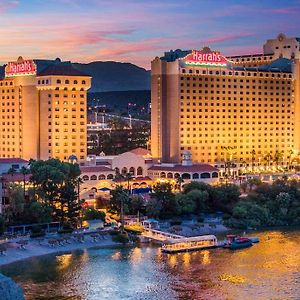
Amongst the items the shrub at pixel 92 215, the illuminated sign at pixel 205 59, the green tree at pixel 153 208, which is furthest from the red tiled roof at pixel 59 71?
the shrub at pixel 92 215

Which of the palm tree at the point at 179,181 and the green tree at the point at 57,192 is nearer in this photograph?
the green tree at the point at 57,192

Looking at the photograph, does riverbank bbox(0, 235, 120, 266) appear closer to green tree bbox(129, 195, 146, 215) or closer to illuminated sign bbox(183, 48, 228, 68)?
green tree bbox(129, 195, 146, 215)

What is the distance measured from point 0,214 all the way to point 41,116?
37916 mm

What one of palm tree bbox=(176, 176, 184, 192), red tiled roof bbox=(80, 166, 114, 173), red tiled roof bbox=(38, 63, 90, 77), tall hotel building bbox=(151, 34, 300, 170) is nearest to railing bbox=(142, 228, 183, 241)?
palm tree bbox=(176, 176, 184, 192)

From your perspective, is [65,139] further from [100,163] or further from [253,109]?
[253,109]

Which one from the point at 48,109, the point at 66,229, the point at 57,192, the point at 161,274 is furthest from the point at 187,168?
the point at 161,274

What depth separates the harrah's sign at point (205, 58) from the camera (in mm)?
113438

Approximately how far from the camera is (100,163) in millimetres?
104812

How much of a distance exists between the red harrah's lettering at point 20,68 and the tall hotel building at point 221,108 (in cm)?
1756

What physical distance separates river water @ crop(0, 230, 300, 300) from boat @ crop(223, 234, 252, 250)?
3.04 feet

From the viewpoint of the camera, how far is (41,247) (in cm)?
6844

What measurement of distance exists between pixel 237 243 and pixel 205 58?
1928 inches

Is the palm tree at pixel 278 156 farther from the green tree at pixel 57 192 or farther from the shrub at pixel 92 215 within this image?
the green tree at pixel 57 192

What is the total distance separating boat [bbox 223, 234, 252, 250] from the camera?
70.4m
